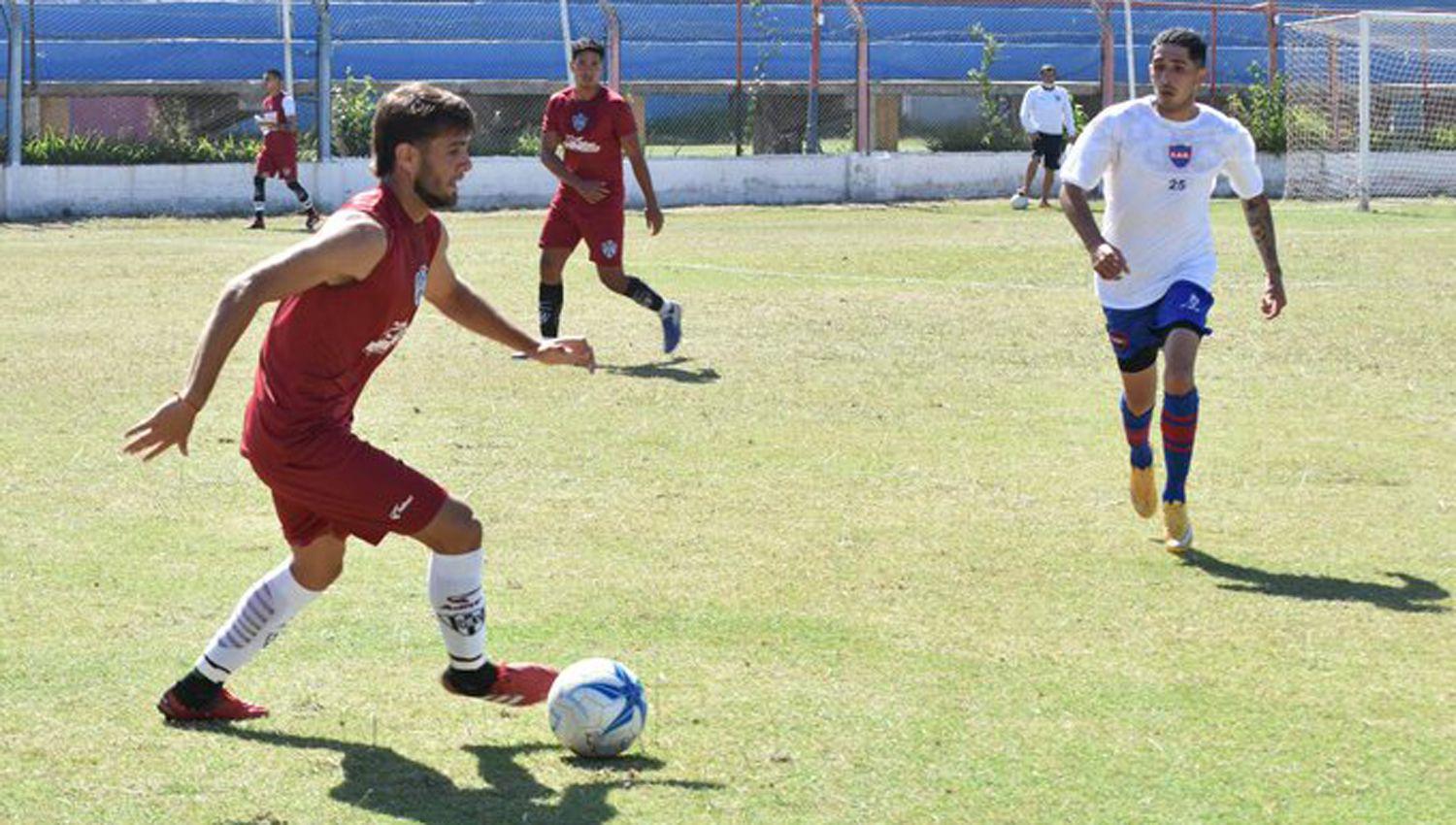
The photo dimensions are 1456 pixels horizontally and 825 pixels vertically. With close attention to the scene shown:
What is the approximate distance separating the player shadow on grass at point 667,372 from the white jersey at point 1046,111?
17.9 m

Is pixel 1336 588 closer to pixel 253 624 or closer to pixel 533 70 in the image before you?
pixel 253 624

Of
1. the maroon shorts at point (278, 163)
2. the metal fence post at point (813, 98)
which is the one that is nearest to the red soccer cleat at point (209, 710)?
the maroon shorts at point (278, 163)

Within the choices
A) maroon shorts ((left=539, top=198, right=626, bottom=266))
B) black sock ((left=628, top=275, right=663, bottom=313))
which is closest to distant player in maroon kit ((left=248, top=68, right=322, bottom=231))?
maroon shorts ((left=539, top=198, right=626, bottom=266))

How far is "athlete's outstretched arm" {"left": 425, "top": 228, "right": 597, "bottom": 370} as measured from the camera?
6.44m

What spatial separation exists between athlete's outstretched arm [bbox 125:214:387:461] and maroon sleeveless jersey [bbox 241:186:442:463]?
9cm

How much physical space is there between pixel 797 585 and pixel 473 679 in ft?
7.06

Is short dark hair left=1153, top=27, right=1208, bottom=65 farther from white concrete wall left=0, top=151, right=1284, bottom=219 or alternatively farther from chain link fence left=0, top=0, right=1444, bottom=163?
chain link fence left=0, top=0, right=1444, bottom=163

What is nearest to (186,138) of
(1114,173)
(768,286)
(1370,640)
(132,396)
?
(768,286)

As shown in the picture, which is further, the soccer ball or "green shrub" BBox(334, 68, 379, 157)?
"green shrub" BBox(334, 68, 379, 157)

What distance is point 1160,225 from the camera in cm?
927

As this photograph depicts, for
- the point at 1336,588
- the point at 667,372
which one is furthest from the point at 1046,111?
the point at 1336,588

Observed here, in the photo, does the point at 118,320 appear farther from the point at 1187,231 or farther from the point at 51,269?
the point at 1187,231

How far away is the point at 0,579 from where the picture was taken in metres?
8.10

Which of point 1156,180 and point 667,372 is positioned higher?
point 1156,180
